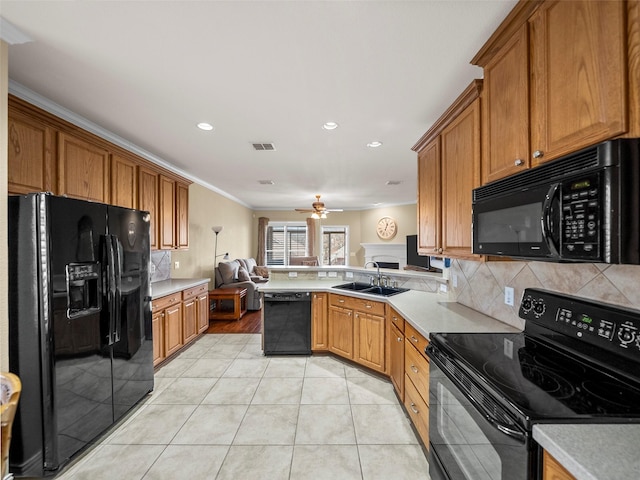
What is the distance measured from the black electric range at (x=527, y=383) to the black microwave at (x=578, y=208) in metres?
0.44

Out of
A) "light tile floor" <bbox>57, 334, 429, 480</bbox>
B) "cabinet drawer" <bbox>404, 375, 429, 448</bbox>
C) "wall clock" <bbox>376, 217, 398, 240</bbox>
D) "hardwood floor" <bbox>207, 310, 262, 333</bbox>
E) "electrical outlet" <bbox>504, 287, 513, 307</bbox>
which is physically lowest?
"hardwood floor" <bbox>207, 310, 262, 333</bbox>

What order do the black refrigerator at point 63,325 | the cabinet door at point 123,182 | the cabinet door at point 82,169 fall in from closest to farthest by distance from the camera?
the black refrigerator at point 63,325
the cabinet door at point 82,169
the cabinet door at point 123,182

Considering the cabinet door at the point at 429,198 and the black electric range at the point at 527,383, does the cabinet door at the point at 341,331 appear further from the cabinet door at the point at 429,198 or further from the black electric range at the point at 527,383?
the black electric range at the point at 527,383

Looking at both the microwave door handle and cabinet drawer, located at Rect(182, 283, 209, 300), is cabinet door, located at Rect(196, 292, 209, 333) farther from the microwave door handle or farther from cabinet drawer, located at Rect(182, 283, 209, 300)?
the microwave door handle

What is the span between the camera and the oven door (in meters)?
0.92

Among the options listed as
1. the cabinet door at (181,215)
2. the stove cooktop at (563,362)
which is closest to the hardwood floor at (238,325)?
the cabinet door at (181,215)

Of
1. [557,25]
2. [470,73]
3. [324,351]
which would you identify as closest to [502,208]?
[557,25]

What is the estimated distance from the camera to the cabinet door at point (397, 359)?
241 centimetres

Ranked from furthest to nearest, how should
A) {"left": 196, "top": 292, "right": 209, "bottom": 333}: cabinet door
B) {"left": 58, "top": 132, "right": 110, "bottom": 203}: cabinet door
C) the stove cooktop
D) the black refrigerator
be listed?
{"left": 196, "top": 292, "right": 209, "bottom": 333}: cabinet door < {"left": 58, "top": 132, "right": 110, "bottom": 203}: cabinet door < the black refrigerator < the stove cooktop

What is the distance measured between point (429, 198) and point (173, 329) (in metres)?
3.38

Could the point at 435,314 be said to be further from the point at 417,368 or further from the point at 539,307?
the point at 539,307

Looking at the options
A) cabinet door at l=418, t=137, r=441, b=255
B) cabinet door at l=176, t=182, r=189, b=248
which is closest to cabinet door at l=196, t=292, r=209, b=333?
cabinet door at l=176, t=182, r=189, b=248

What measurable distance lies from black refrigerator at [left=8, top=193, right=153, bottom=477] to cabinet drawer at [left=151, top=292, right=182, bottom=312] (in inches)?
31.6

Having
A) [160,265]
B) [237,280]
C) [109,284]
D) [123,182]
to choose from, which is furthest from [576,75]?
[237,280]
